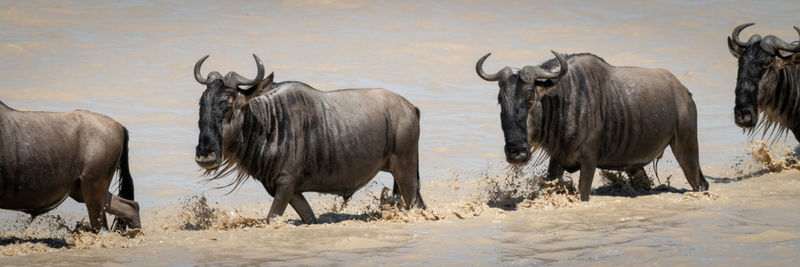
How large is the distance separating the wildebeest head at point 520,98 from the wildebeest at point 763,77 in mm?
2866

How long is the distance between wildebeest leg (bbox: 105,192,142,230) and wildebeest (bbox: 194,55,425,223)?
66 cm

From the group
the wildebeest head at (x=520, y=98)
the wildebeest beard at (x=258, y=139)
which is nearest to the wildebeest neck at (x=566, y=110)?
the wildebeest head at (x=520, y=98)

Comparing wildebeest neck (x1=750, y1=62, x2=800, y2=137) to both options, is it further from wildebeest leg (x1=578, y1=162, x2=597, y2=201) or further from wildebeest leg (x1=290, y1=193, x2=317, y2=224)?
wildebeest leg (x1=290, y1=193, x2=317, y2=224)

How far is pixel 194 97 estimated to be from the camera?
63.9ft

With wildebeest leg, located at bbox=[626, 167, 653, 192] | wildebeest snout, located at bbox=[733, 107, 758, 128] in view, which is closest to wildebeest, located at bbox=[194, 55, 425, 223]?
wildebeest leg, located at bbox=[626, 167, 653, 192]

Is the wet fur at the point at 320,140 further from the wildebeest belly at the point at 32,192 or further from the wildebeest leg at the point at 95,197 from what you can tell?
the wildebeest belly at the point at 32,192

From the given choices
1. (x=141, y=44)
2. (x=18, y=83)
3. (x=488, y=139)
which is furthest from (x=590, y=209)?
(x=141, y=44)

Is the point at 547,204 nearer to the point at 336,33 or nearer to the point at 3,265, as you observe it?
the point at 3,265

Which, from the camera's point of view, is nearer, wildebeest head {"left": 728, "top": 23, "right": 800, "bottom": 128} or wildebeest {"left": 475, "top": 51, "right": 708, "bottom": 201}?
wildebeest {"left": 475, "top": 51, "right": 708, "bottom": 201}

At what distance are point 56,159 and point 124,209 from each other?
32.2 inches

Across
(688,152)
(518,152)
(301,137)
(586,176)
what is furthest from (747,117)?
(301,137)

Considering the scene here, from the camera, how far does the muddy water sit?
28.0 feet

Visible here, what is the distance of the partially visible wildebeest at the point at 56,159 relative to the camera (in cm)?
844

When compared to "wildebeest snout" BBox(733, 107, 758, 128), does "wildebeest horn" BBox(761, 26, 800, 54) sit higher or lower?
higher
